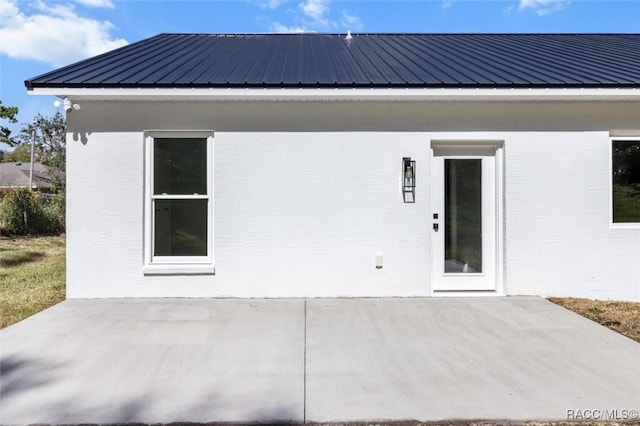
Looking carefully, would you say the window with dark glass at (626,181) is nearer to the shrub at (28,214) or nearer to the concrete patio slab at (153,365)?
the concrete patio slab at (153,365)

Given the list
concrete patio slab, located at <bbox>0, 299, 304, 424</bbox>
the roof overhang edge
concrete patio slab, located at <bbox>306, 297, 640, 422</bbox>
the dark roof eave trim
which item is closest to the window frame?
the roof overhang edge

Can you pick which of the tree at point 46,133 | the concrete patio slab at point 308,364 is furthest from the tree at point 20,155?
the concrete patio slab at point 308,364

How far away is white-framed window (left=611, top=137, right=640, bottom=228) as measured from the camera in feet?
21.2

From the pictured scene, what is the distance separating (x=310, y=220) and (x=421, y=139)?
215 cm

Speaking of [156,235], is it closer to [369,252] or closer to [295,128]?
[295,128]

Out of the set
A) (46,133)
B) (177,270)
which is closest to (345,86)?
(177,270)

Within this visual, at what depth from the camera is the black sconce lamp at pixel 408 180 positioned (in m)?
6.23

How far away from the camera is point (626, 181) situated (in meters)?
6.50

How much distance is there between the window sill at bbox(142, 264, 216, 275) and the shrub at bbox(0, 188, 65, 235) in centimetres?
978

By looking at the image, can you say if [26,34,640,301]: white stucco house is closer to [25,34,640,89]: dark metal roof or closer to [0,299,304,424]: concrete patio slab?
[25,34,640,89]: dark metal roof

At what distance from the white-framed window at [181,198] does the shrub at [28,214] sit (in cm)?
970

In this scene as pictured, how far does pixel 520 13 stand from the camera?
11.5 meters

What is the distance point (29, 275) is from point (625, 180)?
36.0ft

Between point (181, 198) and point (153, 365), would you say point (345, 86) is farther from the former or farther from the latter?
point (153, 365)
